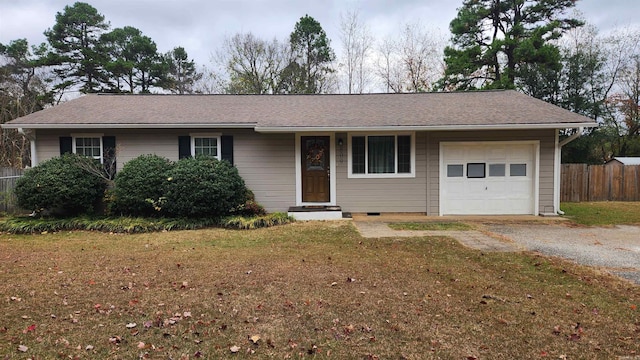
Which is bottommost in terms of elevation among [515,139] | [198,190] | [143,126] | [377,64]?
[198,190]

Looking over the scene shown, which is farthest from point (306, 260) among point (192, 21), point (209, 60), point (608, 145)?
point (608, 145)

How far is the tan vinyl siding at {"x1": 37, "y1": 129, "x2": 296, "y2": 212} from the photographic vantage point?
9531 mm

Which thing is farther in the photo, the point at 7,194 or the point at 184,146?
the point at 7,194

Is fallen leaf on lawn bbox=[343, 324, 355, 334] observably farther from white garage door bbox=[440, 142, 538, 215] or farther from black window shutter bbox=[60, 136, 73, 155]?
black window shutter bbox=[60, 136, 73, 155]

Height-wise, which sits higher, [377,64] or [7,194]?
[377,64]

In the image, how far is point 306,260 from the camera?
543 cm

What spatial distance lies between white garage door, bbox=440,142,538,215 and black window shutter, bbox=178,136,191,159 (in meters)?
6.96

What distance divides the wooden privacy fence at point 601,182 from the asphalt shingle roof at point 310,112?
486 cm

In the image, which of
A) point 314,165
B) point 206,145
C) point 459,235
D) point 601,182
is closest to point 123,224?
point 206,145

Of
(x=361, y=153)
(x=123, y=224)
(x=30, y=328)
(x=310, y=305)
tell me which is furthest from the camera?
(x=361, y=153)

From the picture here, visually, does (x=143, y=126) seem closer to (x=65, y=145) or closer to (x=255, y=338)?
→ (x=65, y=145)

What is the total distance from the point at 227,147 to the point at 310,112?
2.63 metres

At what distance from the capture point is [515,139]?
9477 mm

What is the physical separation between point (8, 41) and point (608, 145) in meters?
37.1
